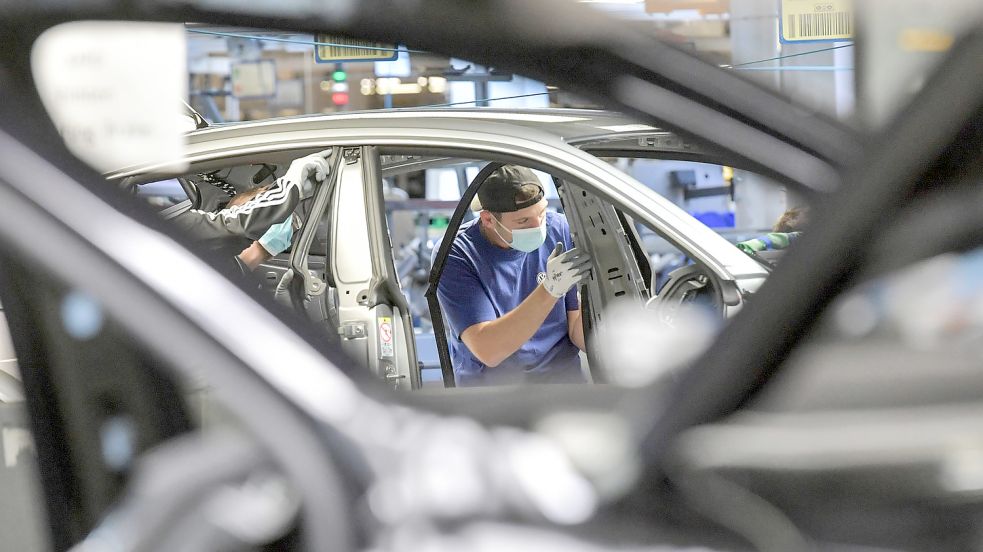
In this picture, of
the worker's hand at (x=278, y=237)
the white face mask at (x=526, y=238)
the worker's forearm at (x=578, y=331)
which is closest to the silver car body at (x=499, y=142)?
the worker's hand at (x=278, y=237)

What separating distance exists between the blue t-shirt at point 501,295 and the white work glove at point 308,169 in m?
0.53

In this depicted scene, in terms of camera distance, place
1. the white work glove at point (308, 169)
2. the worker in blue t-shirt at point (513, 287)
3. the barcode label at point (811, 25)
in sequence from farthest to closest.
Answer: the barcode label at point (811, 25) → the worker in blue t-shirt at point (513, 287) → the white work glove at point (308, 169)

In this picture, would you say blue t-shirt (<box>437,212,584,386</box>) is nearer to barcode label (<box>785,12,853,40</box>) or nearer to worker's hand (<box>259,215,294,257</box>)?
worker's hand (<box>259,215,294,257</box>)

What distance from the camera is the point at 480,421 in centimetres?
71

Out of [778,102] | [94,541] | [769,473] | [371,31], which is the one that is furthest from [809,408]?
[94,541]

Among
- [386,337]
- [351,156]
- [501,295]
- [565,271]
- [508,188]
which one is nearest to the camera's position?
[386,337]

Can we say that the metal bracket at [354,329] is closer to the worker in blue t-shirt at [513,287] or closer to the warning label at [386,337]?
the warning label at [386,337]

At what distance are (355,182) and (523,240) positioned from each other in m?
0.62

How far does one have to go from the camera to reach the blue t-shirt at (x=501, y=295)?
338 cm

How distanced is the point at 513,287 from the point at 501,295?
5cm

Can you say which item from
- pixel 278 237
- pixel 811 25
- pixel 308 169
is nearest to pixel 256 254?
pixel 278 237

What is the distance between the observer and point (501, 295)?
11.4ft

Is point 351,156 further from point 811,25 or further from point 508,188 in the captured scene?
point 811,25

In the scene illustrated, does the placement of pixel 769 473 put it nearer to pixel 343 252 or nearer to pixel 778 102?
pixel 778 102
